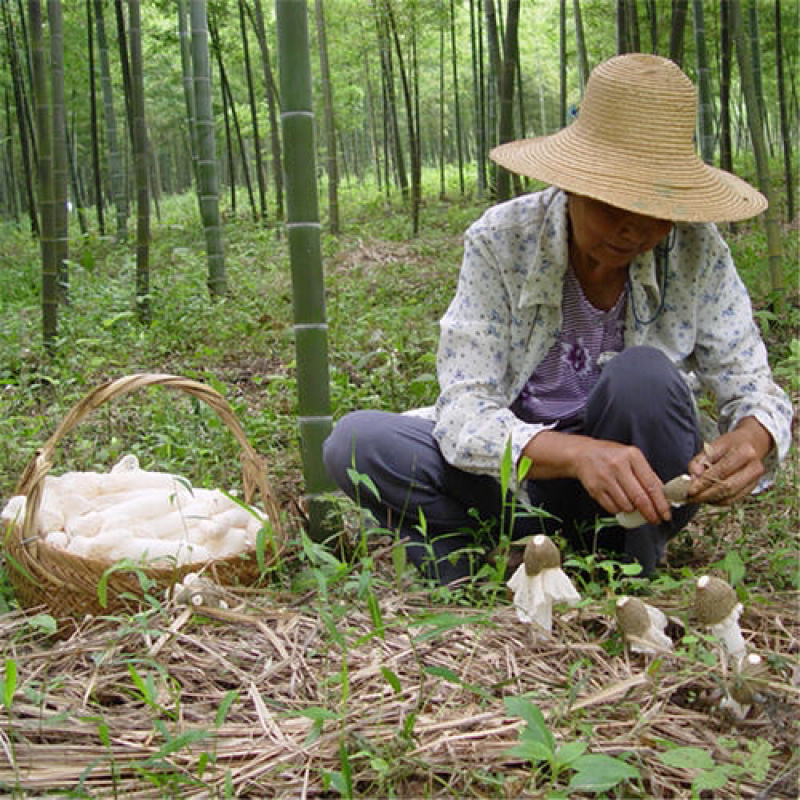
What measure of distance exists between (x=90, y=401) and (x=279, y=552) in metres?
0.53

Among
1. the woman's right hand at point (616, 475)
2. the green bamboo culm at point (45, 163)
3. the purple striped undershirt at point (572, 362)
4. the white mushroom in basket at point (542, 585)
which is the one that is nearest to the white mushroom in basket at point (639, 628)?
the white mushroom in basket at point (542, 585)

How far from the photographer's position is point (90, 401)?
1869 millimetres

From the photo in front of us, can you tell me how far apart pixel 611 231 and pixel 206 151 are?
489cm

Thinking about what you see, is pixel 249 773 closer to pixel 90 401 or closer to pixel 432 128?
pixel 90 401

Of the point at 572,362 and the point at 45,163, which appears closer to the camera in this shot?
the point at 572,362

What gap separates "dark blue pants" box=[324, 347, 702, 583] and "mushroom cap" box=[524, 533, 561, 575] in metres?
0.38

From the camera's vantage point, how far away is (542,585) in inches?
57.4

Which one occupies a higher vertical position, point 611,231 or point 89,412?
point 611,231

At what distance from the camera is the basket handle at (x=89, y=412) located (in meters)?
1.85

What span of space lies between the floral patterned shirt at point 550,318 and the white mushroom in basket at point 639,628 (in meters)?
0.55

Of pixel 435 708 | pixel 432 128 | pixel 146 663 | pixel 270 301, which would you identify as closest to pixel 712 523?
pixel 435 708

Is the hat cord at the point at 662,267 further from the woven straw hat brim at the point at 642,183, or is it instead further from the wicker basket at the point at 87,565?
the wicker basket at the point at 87,565

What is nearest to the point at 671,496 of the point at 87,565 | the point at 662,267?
the point at 662,267

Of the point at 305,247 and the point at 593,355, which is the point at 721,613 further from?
the point at 305,247
